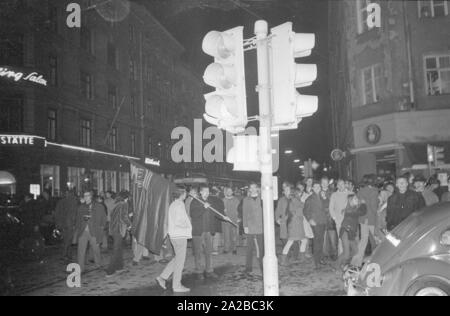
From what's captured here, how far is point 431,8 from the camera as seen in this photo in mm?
18391

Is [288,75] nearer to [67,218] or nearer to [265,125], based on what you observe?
[265,125]

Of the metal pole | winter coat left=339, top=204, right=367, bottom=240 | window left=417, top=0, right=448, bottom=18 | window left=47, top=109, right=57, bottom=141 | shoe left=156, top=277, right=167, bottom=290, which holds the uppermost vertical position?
window left=417, top=0, right=448, bottom=18

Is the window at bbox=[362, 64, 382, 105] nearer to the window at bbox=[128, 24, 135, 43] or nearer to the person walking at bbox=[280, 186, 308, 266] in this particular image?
the person walking at bbox=[280, 186, 308, 266]

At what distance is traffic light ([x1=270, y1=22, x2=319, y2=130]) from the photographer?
497 centimetres

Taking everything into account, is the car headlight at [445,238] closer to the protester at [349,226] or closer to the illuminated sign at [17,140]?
the protester at [349,226]

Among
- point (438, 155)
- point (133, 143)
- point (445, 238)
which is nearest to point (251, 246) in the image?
point (445, 238)

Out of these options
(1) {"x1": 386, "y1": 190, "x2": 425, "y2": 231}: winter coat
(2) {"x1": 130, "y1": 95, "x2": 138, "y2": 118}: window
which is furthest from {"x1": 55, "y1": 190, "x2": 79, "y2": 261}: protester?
(2) {"x1": 130, "y1": 95, "x2": 138, "y2": 118}: window

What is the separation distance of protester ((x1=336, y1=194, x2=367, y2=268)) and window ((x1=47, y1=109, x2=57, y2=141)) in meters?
20.7

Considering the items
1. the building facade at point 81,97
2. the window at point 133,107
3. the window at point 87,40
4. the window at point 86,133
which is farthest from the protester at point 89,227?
the window at point 133,107

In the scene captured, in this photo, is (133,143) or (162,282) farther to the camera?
(133,143)

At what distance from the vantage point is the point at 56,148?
1006 inches

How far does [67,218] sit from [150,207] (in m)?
4.58

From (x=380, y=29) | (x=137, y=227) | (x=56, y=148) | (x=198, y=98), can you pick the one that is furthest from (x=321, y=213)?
(x=198, y=98)

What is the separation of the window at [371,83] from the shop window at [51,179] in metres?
17.7
